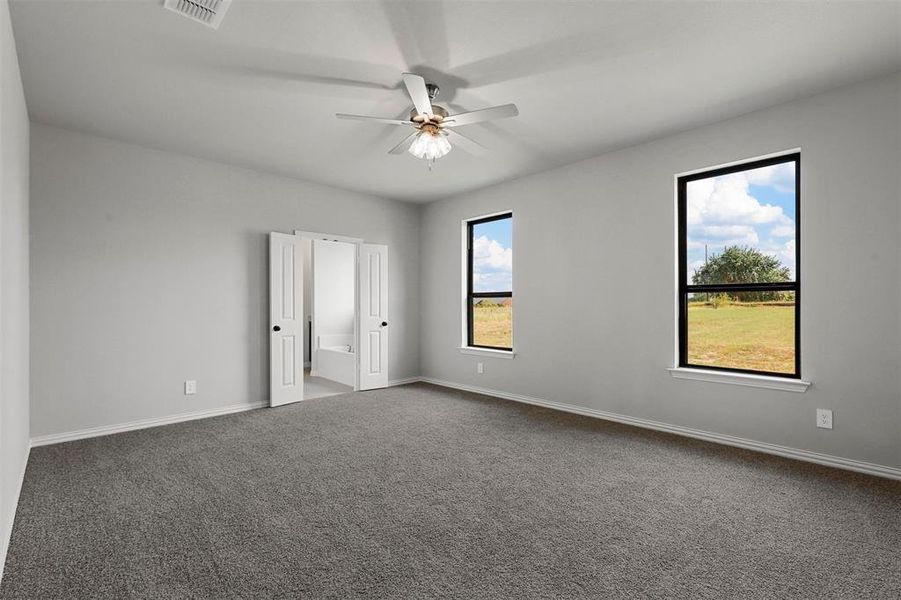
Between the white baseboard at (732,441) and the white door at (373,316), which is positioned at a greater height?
the white door at (373,316)

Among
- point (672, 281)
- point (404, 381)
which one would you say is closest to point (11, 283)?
point (404, 381)

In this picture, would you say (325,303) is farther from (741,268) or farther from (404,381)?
(741,268)

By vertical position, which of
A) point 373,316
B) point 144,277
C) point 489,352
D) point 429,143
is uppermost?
point 429,143

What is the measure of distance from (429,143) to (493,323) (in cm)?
299

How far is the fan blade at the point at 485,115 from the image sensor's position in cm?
264

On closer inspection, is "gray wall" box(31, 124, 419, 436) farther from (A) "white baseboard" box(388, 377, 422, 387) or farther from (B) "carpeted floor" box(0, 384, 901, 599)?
(A) "white baseboard" box(388, 377, 422, 387)

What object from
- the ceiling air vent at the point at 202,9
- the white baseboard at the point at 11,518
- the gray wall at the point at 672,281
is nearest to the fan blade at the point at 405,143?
the ceiling air vent at the point at 202,9

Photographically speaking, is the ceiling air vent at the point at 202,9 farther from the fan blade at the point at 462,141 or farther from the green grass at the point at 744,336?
the green grass at the point at 744,336

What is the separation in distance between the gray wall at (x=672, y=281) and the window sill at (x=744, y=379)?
61mm

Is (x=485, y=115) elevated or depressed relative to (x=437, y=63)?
depressed

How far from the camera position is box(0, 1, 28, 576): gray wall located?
2.00 metres

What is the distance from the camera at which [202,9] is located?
2213 millimetres

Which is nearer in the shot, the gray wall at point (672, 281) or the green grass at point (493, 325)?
the gray wall at point (672, 281)

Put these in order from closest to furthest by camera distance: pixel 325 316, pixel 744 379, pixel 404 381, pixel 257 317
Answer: pixel 744 379, pixel 257 317, pixel 404 381, pixel 325 316
